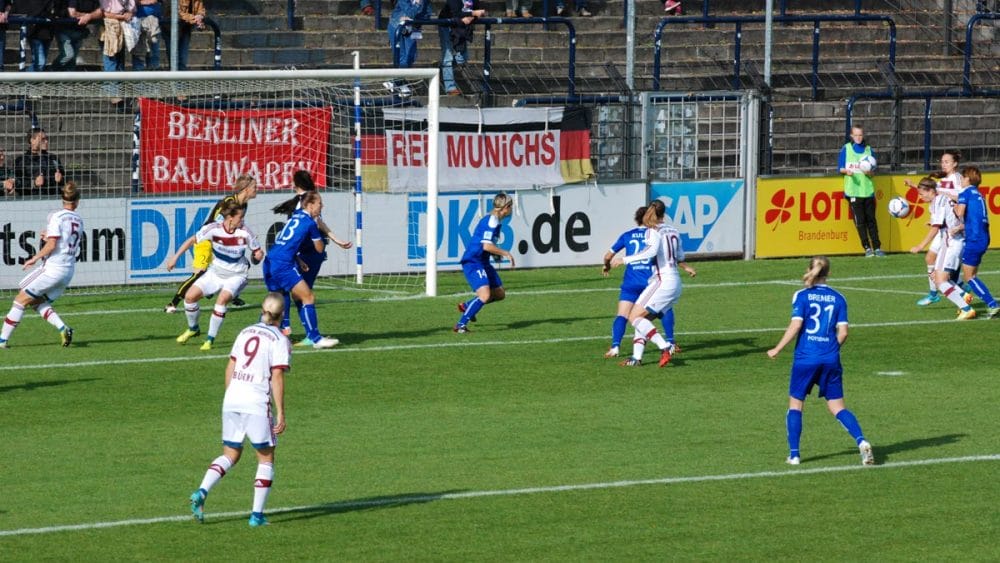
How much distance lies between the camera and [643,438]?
1438cm

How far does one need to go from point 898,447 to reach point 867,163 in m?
15.5

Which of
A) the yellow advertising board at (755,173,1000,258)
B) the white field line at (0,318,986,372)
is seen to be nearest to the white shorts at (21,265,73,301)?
the white field line at (0,318,986,372)

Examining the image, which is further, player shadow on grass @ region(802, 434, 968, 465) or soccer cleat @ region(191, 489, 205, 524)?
player shadow on grass @ region(802, 434, 968, 465)

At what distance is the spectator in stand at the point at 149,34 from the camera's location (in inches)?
1109

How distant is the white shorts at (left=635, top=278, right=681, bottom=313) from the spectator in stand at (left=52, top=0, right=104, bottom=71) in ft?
45.4

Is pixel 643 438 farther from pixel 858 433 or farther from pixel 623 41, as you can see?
pixel 623 41

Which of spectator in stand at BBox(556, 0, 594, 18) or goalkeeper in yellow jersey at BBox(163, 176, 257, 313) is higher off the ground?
spectator in stand at BBox(556, 0, 594, 18)

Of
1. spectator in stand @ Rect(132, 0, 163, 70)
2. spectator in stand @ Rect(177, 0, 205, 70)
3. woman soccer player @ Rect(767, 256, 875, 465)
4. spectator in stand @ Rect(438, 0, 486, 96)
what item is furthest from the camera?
spectator in stand @ Rect(438, 0, 486, 96)

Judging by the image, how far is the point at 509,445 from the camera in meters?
14.1

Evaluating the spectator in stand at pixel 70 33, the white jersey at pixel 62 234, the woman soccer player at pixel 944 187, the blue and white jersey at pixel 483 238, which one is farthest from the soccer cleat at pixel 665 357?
the spectator in stand at pixel 70 33

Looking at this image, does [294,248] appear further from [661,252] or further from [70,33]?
[70,33]

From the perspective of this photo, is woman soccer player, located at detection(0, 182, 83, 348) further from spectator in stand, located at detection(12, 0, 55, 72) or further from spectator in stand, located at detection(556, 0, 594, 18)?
spectator in stand, located at detection(556, 0, 594, 18)

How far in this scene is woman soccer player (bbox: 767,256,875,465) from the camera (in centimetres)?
1314

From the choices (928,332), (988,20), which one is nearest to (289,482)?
(928,332)
